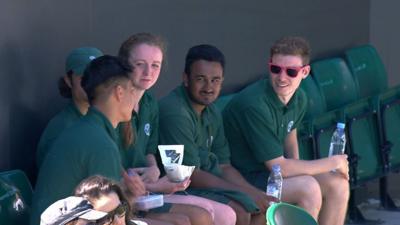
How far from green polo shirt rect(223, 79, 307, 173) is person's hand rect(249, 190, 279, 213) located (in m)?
0.42

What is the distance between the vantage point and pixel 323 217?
22.9 feet

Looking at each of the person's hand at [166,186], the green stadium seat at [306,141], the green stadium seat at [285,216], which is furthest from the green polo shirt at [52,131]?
the green stadium seat at [306,141]

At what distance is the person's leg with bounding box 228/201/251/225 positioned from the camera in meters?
6.21

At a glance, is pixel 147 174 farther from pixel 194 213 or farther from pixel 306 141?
pixel 306 141

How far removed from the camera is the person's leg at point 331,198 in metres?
6.95

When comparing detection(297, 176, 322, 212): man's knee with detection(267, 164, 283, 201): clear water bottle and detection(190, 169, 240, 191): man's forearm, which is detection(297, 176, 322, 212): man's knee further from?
detection(190, 169, 240, 191): man's forearm

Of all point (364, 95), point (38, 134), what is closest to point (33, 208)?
point (38, 134)

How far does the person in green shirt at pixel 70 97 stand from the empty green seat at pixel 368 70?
3823mm

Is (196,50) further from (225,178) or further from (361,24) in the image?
(361,24)

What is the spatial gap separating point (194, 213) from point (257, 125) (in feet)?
4.61

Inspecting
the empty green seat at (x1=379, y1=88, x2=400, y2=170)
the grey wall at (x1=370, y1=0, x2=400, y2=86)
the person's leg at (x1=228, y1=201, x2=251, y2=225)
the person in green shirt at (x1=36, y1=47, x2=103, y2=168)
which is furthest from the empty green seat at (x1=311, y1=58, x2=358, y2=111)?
the person in green shirt at (x1=36, y1=47, x2=103, y2=168)

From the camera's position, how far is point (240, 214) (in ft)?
20.4

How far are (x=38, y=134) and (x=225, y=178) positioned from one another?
46.9 inches

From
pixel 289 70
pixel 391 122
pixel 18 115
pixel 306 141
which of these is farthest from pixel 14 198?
pixel 391 122
